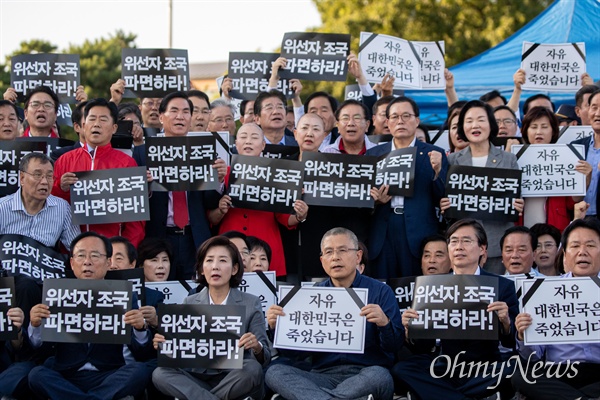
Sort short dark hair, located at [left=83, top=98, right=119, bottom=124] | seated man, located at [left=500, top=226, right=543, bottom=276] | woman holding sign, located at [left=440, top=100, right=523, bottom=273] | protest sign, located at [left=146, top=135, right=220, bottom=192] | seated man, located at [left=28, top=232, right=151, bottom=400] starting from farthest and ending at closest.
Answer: short dark hair, located at [left=83, top=98, right=119, bottom=124] → protest sign, located at [left=146, top=135, right=220, bottom=192] → woman holding sign, located at [left=440, top=100, right=523, bottom=273] → seated man, located at [left=500, top=226, right=543, bottom=276] → seated man, located at [left=28, top=232, right=151, bottom=400]

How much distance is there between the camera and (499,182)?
31.8 feet

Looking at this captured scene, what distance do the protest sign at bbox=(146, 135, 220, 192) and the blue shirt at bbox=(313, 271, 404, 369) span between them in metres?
1.95

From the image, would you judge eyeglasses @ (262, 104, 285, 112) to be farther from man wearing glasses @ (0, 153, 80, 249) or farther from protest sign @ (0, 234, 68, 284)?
protest sign @ (0, 234, 68, 284)

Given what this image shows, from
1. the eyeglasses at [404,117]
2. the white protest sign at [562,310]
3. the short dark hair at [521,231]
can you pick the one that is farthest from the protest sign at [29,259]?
the white protest sign at [562,310]

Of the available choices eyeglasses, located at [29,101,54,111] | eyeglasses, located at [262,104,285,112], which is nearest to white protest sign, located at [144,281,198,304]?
eyeglasses, located at [262,104,285,112]

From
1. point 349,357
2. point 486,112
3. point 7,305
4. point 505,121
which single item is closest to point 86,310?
point 7,305

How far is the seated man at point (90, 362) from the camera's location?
8.27 m

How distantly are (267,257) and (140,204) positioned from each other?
4.27 feet

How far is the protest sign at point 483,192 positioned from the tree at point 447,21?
59.9 feet

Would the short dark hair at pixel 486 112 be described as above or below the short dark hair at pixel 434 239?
above

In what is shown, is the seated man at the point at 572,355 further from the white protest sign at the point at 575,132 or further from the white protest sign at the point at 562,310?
the white protest sign at the point at 575,132

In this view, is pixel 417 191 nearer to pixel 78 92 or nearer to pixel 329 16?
pixel 78 92

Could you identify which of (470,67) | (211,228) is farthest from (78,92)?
(470,67)

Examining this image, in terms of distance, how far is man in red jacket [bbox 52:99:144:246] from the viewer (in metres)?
9.88
